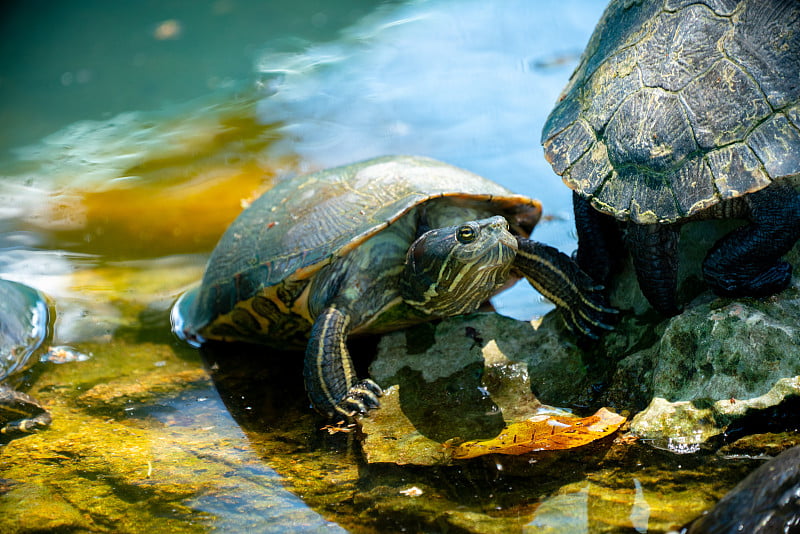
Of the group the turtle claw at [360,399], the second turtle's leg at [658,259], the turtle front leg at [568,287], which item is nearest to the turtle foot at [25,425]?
the turtle claw at [360,399]

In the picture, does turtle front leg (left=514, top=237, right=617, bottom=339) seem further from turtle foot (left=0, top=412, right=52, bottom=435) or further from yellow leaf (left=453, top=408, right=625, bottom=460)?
turtle foot (left=0, top=412, right=52, bottom=435)

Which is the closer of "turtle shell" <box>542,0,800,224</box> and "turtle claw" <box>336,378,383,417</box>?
"turtle shell" <box>542,0,800,224</box>

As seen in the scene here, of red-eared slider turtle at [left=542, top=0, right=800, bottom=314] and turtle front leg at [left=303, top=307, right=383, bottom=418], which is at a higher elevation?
red-eared slider turtle at [left=542, top=0, right=800, bottom=314]

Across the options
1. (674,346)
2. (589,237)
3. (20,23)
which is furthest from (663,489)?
(20,23)

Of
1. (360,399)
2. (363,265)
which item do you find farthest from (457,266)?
(360,399)

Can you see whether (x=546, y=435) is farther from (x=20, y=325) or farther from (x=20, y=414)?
(x=20, y=325)

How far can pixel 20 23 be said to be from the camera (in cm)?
1384

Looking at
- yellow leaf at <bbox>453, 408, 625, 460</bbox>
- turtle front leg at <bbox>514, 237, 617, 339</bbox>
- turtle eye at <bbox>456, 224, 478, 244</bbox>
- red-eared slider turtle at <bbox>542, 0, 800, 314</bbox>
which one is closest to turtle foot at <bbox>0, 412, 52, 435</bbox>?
yellow leaf at <bbox>453, 408, 625, 460</bbox>

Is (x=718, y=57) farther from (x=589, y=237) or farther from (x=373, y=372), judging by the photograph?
(x=373, y=372)

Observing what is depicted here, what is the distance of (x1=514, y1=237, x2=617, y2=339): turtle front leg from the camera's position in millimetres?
4402

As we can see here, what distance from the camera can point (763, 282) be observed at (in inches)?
146

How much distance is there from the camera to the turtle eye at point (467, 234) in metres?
4.25

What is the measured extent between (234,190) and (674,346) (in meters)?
5.12

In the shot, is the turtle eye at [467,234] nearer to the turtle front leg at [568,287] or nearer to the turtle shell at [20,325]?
the turtle front leg at [568,287]
